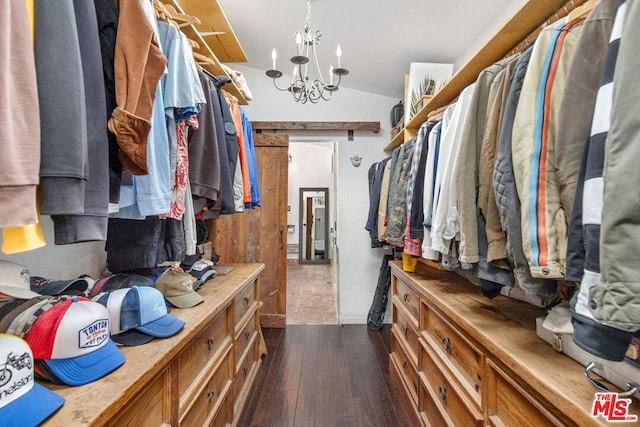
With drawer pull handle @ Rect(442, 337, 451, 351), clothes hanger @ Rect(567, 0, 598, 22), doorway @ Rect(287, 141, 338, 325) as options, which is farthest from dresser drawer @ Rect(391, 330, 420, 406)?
doorway @ Rect(287, 141, 338, 325)

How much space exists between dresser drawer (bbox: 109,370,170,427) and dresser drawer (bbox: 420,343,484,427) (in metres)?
1.00

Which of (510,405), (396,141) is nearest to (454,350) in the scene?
(510,405)

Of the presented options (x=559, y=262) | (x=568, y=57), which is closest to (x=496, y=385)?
(x=559, y=262)

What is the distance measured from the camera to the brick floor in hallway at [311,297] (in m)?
3.46

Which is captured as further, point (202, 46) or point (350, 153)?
point (350, 153)

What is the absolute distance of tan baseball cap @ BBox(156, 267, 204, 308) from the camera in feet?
4.08

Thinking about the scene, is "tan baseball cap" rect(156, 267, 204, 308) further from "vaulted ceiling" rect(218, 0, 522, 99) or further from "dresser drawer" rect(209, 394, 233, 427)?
"vaulted ceiling" rect(218, 0, 522, 99)

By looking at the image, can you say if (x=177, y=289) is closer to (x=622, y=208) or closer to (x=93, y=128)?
(x=93, y=128)

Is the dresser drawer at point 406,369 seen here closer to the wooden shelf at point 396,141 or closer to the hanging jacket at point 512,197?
the hanging jacket at point 512,197

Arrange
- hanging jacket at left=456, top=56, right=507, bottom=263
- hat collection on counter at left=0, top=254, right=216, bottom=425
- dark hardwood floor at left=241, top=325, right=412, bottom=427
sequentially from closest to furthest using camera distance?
hat collection on counter at left=0, top=254, right=216, bottom=425, hanging jacket at left=456, top=56, right=507, bottom=263, dark hardwood floor at left=241, top=325, right=412, bottom=427

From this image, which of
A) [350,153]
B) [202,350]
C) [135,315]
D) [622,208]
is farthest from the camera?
[350,153]

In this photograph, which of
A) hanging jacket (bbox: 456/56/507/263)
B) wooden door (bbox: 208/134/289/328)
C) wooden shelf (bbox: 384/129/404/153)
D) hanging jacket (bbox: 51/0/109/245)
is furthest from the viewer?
wooden door (bbox: 208/134/289/328)

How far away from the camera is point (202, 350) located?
1.21 metres

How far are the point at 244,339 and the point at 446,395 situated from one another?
1212mm
